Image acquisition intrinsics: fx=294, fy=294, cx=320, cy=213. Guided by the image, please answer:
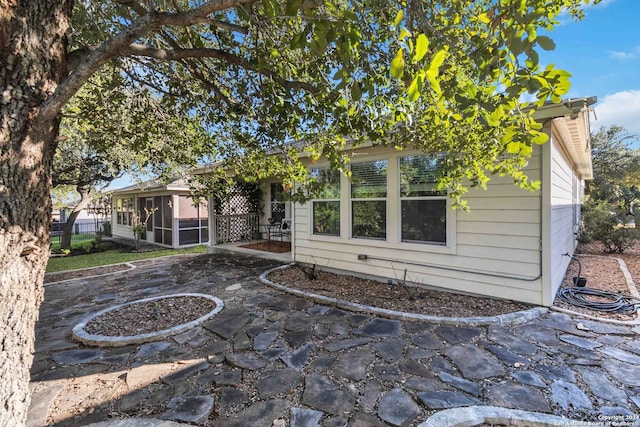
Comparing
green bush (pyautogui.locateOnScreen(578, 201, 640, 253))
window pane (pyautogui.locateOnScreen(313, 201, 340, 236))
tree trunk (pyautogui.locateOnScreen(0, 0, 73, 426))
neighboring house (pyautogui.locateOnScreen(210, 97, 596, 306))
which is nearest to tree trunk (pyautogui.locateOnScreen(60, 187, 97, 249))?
neighboring house (pyautogui.locateOnScreen(210, 97, 596, 306))

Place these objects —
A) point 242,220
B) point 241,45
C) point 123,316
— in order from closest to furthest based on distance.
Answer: point 241,45
point 123,316
point 242,220

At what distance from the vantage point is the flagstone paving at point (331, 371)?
2342mm

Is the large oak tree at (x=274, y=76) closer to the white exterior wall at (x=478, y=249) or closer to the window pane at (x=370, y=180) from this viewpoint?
the white exterior wall at (x=478, y=249)

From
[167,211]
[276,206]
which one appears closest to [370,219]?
[276,206]

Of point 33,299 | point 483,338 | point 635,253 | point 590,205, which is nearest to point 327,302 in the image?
point 483,338

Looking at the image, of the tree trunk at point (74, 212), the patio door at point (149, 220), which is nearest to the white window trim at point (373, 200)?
the patio door at point (149, 220)

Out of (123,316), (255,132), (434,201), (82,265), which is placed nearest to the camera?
(255,132)

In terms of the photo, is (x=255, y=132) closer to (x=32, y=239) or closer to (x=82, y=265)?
(x=32, y=239)

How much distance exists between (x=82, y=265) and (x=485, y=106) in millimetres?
10833

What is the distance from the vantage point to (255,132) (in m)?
3.93

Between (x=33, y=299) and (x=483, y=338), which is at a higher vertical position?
(x=33, y=299)

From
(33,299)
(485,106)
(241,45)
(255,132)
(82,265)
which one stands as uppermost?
(241,45)

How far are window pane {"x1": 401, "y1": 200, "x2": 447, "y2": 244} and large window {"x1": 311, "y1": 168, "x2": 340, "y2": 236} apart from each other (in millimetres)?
1642

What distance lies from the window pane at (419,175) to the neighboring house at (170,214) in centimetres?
888
